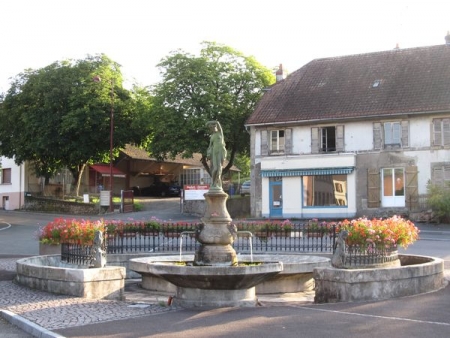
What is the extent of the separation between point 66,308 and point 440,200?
983 inches

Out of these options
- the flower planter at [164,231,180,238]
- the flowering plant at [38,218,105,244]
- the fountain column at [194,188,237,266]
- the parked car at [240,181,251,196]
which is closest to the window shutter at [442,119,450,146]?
the parked car at [240,181,251,196]

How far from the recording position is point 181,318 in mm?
9977

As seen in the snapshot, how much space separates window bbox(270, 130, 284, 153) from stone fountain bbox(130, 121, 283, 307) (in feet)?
85.1

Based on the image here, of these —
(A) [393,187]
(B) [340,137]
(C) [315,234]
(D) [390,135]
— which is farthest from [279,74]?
(C) [315,234]

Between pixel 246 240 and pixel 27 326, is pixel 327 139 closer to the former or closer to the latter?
pixel 246 240

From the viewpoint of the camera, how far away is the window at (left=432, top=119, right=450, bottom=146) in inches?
1375

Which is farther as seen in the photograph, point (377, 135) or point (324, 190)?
point (324, 190)

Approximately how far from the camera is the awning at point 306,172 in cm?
3709

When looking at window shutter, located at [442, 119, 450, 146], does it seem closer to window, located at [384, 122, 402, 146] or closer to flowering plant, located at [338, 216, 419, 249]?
window, located at [384, 122, 402, 146]

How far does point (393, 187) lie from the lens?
36.1m

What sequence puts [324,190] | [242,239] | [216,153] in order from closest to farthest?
[216,153] → [242,239] → [324,190]

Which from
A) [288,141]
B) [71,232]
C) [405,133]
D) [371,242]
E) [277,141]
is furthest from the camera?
[277,141]

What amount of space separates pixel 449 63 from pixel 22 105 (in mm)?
32674

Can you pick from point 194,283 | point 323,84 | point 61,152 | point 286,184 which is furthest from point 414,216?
point 61,152
